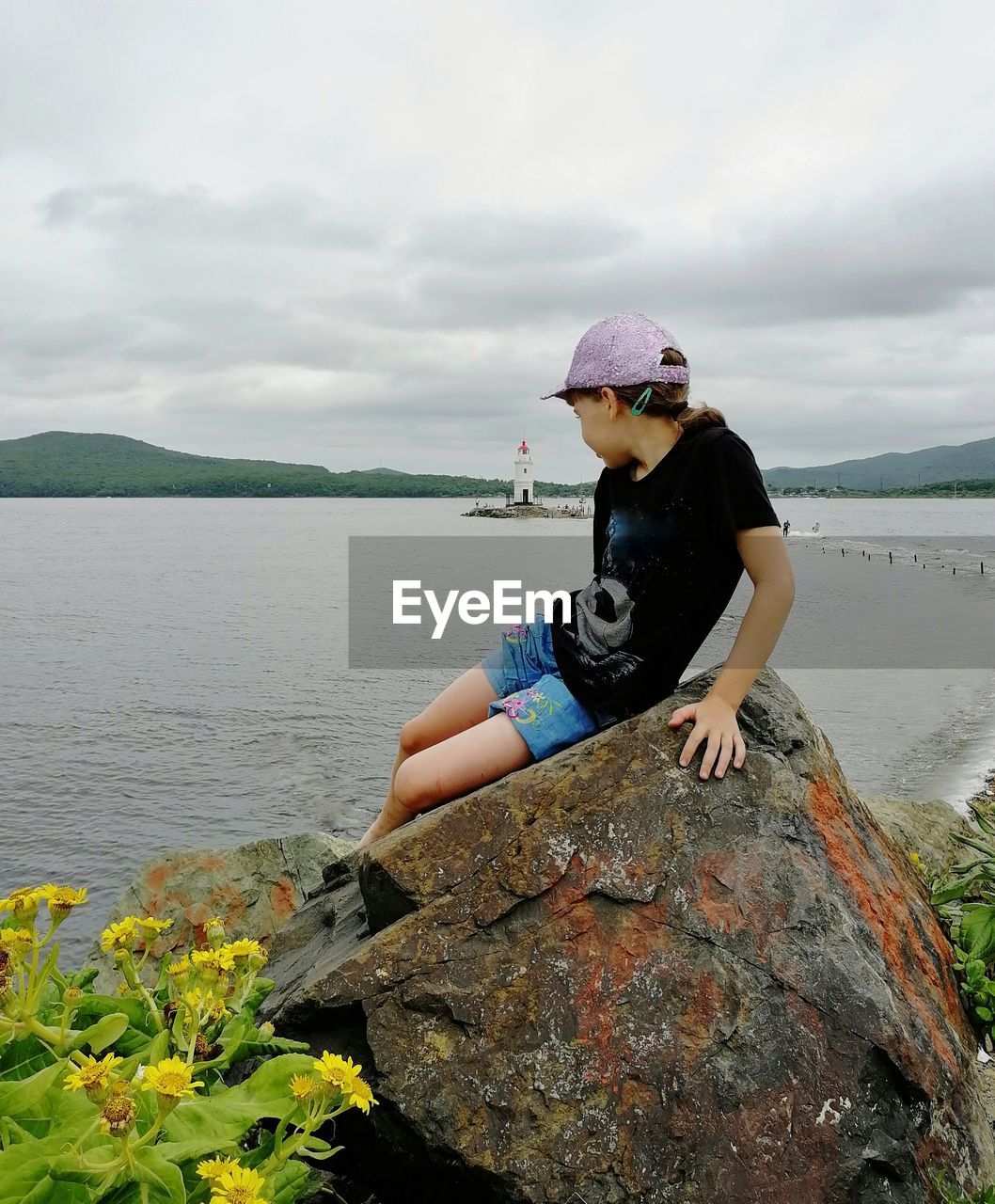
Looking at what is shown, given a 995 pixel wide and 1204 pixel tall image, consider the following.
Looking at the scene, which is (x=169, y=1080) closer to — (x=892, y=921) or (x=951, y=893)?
(x=892, y=921)

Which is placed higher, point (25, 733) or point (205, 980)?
point (205, 980)

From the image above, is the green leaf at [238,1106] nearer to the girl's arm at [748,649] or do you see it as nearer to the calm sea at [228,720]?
the girl's arm at [748,649]

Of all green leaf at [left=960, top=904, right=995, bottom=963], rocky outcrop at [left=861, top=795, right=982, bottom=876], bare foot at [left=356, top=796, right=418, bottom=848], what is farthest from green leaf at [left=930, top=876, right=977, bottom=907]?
bare foot at [left=356, top=796, right=418, bottom=848]

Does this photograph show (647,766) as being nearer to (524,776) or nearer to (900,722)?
(524,776)

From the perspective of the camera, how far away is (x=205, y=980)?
303 cm

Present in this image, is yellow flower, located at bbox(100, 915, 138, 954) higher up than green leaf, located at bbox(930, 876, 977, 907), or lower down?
higher up

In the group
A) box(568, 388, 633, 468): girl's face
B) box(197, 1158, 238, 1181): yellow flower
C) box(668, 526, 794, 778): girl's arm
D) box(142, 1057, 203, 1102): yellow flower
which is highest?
box(568, 388, 633, 468): girl's face

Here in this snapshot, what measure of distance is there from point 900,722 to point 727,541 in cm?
1599

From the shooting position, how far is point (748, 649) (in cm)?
383

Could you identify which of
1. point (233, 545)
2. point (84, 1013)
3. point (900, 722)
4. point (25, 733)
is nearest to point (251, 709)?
point (25, 733)

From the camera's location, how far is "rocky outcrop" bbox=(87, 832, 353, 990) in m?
6.89

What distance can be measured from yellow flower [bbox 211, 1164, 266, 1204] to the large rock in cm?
102

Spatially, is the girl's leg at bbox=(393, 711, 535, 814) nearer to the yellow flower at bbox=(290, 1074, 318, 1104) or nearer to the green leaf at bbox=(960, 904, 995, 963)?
the yellow flower at bbox=(290, 1074, 318, 1104)

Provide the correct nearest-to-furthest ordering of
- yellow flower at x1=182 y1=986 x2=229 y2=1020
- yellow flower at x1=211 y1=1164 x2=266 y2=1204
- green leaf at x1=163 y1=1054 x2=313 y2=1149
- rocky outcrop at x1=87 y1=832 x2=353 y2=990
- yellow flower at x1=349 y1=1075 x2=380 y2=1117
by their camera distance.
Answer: yellow flower at x1=211 y1=1164 x2=266 y2=1204, yellow flower at x1=349 y1=1075 x2=380 y2=1117, green leaf at x1=163 y1=1054 x2=313 y2=1149, yellow flower at x1=182 y1=986 x2=229 y2=1020, rocky outcrop at x1=87 y1=832 x2=353 y2=990
